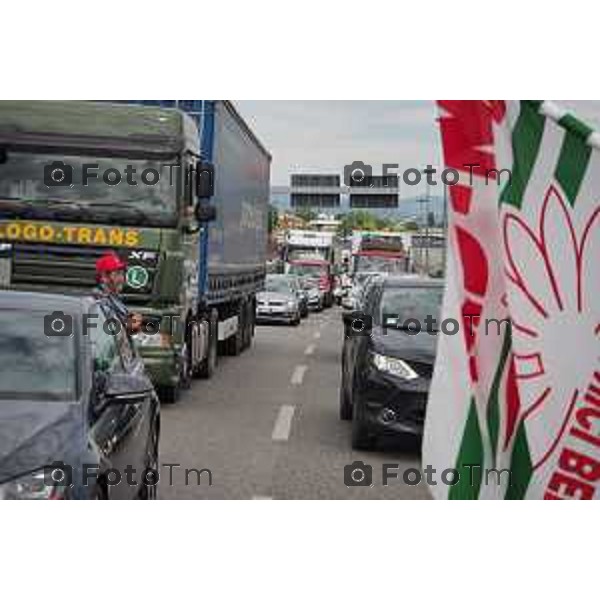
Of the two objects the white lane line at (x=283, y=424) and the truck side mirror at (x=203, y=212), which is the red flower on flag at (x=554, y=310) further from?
→ the truck side mirror at (x=203, y=212)

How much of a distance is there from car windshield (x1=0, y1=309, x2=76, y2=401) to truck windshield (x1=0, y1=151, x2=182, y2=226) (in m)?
6.56

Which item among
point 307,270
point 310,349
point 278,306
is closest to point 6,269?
point 310,349

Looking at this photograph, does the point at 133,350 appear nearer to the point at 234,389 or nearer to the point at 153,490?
the point at 153,490

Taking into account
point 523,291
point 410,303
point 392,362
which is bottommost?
point 392,362

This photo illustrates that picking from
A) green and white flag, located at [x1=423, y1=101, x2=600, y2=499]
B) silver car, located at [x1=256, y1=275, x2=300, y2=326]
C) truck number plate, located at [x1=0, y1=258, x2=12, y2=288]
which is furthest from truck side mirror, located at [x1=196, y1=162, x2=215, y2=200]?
silver car, located at [x1=256, y1=275, x2=300, y2=326]

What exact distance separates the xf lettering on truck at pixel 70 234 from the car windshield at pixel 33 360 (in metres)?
6.51

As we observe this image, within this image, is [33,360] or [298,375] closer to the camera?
[33,360]

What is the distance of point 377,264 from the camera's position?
49.8 metres

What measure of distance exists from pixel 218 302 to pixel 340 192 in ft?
43.0

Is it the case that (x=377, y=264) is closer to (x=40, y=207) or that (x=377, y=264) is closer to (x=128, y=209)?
(x=128, y=209)

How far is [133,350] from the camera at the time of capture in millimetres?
8656

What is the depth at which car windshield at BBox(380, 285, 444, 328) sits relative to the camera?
12.4 m

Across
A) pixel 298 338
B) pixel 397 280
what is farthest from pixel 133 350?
pixel 298 338

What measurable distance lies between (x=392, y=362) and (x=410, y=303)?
54.8 inches
